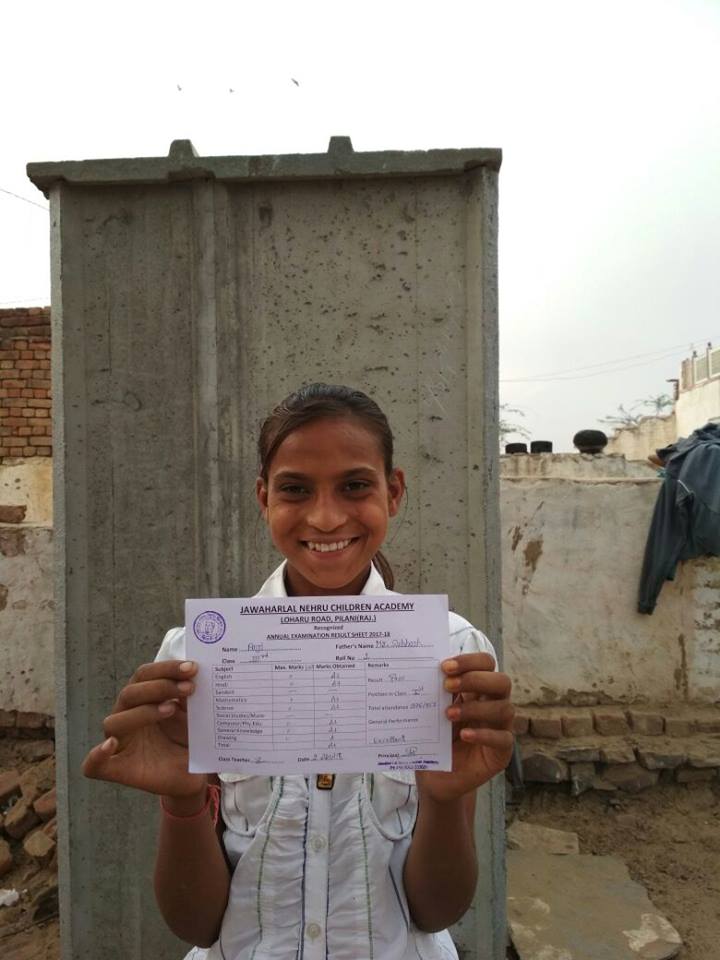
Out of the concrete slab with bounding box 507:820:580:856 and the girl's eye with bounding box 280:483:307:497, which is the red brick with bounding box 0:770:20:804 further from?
the girl's eye with bounding box 280:483:307:497

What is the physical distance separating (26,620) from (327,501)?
10.5 ft

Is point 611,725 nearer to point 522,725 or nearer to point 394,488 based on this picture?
point 522,725

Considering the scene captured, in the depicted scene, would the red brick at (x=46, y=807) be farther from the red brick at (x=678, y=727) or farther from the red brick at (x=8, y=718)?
the red brick at (x=678, y=727)

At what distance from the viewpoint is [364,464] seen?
1.17m

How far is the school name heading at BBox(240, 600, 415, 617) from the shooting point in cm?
100

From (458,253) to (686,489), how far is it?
8.59ft

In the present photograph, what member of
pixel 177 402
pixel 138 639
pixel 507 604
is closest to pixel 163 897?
pixel 138 639

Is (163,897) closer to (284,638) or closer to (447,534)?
(284,638)

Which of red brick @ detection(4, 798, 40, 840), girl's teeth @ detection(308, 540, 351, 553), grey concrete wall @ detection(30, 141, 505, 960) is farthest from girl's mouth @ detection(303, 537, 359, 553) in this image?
red brick @ detection(4, 798, 40, 840)

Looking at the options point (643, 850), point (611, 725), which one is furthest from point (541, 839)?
point (611, 725)

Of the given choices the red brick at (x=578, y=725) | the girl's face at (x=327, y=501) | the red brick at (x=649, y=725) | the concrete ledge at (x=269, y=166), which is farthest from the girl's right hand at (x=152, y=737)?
the red brick at (x=649, y=725)

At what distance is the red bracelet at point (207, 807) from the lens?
106 centimetres

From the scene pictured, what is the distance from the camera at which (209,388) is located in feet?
6.84

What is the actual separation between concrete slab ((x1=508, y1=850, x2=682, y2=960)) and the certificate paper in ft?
7.11
